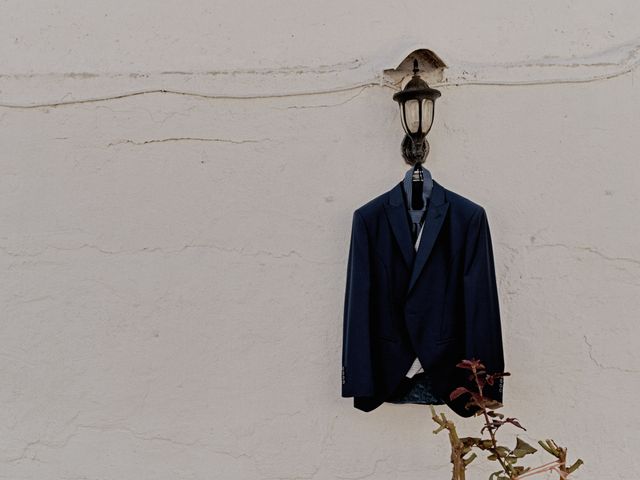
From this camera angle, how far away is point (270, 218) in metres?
2.23

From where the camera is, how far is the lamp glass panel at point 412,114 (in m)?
2.05

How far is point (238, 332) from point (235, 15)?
1.22m

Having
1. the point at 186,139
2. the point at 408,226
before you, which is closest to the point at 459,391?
the point at 408,226

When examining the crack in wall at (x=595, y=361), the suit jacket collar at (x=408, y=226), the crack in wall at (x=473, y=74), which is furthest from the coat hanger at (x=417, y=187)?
the crack in wall at (x=595, y=361)

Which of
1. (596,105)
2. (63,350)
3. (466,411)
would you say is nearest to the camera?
(466,411)

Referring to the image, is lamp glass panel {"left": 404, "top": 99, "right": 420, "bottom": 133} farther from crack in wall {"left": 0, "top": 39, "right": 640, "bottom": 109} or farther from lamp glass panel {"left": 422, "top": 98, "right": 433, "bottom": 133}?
crack in wall {"left": 0, "top": 39, "right": 640, "bottom": 109}

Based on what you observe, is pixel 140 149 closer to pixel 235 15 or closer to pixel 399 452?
pixel 235 15

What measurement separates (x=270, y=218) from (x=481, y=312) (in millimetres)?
852

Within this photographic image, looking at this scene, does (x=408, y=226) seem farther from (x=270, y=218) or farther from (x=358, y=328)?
(x=270, y=218)

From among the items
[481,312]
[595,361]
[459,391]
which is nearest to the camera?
[459,391]

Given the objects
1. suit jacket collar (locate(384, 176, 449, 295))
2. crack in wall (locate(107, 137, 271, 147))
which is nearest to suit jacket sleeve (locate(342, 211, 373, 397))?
suit jacket collar (locate(384, 176, 449, 295))

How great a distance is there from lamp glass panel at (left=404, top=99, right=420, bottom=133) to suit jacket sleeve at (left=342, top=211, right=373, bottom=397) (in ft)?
1.38

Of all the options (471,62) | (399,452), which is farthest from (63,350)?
(471,62)

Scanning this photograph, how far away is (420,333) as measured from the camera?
1984mm
